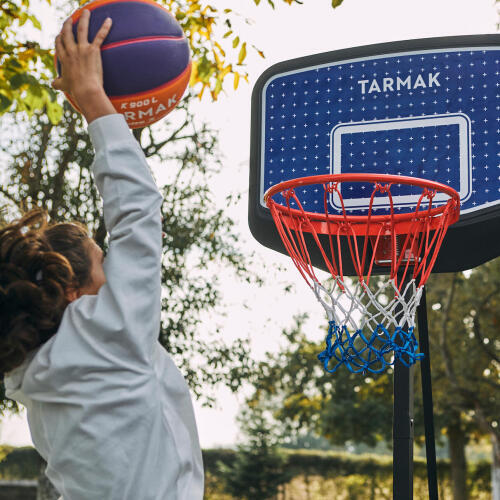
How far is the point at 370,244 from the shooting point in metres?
3.16

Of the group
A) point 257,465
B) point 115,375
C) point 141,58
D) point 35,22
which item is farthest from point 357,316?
point 257,465

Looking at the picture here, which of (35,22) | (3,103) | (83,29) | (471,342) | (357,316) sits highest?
(35,22)

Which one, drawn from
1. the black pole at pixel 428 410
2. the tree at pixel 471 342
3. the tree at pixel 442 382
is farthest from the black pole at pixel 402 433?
the tree at pixel 471 342

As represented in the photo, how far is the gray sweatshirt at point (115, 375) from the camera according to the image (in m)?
1.20

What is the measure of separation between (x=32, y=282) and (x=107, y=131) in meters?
0.33

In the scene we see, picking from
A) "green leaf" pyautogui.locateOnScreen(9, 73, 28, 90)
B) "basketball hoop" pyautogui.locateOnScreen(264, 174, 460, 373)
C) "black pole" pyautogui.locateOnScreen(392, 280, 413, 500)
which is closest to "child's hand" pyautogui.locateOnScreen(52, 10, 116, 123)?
"basketball hoop" pyautogui.locateOnScreen(264, 174, 460, 373)

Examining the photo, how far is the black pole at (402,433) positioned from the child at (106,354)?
6.06ft

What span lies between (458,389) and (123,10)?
38.9 feet

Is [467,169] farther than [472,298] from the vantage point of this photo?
No

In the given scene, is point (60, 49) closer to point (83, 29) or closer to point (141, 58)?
point (83, 29)

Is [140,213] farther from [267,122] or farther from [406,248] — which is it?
[267,122]

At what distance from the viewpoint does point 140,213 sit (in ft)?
4.12

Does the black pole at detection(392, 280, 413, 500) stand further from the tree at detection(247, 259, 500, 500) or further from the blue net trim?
the tree at detection(247, 259, 500, 500)

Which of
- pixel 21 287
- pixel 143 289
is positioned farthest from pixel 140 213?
pixel 21 287
